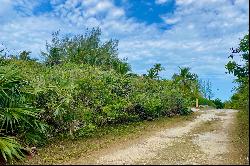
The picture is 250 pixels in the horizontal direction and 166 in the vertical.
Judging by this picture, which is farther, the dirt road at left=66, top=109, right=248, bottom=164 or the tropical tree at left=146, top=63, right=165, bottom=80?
the tropical tree at left=146, top=63, right=165, bottom=80

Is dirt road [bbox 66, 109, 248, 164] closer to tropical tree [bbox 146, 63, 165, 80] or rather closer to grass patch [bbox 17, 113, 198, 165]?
grass patch [bbox 17, 113, 198, 165]

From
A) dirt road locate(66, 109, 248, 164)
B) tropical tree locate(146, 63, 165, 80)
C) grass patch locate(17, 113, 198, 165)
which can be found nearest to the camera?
dirt road locate(66, 109, 248, 164)

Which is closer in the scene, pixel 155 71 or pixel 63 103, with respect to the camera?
pixel 63 103

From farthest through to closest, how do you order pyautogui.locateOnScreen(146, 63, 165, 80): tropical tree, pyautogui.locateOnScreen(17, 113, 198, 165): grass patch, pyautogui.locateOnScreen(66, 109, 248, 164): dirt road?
1. pyautogui.locateOnScreen(146, 63, 165, 80): tropical tree
2. pyautogui.locateOnScreen(17, 113, 198, 165): grass patch
3. pyautogui.locateOnScreen(66, 109, 248, 164): dirt road

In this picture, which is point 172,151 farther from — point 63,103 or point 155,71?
point 155,71

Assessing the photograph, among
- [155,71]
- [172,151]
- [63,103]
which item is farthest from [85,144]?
[155,71]

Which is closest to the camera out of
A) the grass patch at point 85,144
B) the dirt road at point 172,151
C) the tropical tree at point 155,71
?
the dirt road at point 172,151

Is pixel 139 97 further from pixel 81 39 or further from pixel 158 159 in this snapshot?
pixel 81 39

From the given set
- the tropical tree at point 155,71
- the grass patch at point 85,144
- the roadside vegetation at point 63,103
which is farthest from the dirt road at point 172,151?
the tropical tree at point 155,71

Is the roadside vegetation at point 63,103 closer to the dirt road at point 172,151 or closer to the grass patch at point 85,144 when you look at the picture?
the grass patch at point 85,144

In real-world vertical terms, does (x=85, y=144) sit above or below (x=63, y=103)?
below

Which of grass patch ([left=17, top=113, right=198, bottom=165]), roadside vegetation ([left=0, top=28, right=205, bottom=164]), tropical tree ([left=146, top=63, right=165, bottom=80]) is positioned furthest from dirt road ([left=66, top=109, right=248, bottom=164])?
tropical tree ([left=146, top=63, right=165, bottom=80])

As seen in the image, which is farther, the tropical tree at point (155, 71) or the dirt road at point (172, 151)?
the tropical tree at point (155, 71)

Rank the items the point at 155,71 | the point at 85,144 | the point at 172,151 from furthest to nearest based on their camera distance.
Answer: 1. the point at 155,71
2. the point at 85,144
3. the point at 172,151
